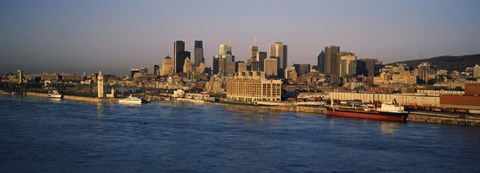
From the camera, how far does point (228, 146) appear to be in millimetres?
16359

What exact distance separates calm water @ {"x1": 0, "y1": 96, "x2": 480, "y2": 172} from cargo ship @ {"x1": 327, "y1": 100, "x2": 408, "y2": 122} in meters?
2.36

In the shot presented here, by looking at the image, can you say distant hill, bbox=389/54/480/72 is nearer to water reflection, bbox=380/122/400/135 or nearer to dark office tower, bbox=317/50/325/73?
dark office tower, bbox=317/50/325/73

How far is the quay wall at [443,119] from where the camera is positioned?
79.3ft

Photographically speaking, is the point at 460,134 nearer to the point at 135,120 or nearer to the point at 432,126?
the point at 432,126

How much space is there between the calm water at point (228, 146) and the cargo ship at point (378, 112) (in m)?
2.36

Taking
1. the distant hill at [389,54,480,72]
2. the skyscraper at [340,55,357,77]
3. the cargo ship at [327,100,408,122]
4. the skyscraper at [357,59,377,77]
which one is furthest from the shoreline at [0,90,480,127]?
the distant hill at [389,54,480,72]

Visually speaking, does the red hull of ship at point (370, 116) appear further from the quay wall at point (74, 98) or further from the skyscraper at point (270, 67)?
the skyscraper at point (270, 67)

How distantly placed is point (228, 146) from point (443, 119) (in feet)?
40.9

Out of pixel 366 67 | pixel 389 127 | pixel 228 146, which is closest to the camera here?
pixel 228 146

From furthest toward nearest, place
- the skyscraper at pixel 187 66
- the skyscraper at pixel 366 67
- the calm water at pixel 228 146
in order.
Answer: the skyscraper at pixel 187 66 < the skyscraper at pixel 366 67 < the calm water at pixel 228 146

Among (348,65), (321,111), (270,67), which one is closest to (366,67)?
(348,65)

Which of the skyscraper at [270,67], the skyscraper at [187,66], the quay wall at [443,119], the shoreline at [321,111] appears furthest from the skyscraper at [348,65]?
the quay wall at [443,119]

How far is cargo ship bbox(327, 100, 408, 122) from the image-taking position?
26141mm

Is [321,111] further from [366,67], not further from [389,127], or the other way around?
[366,67]
